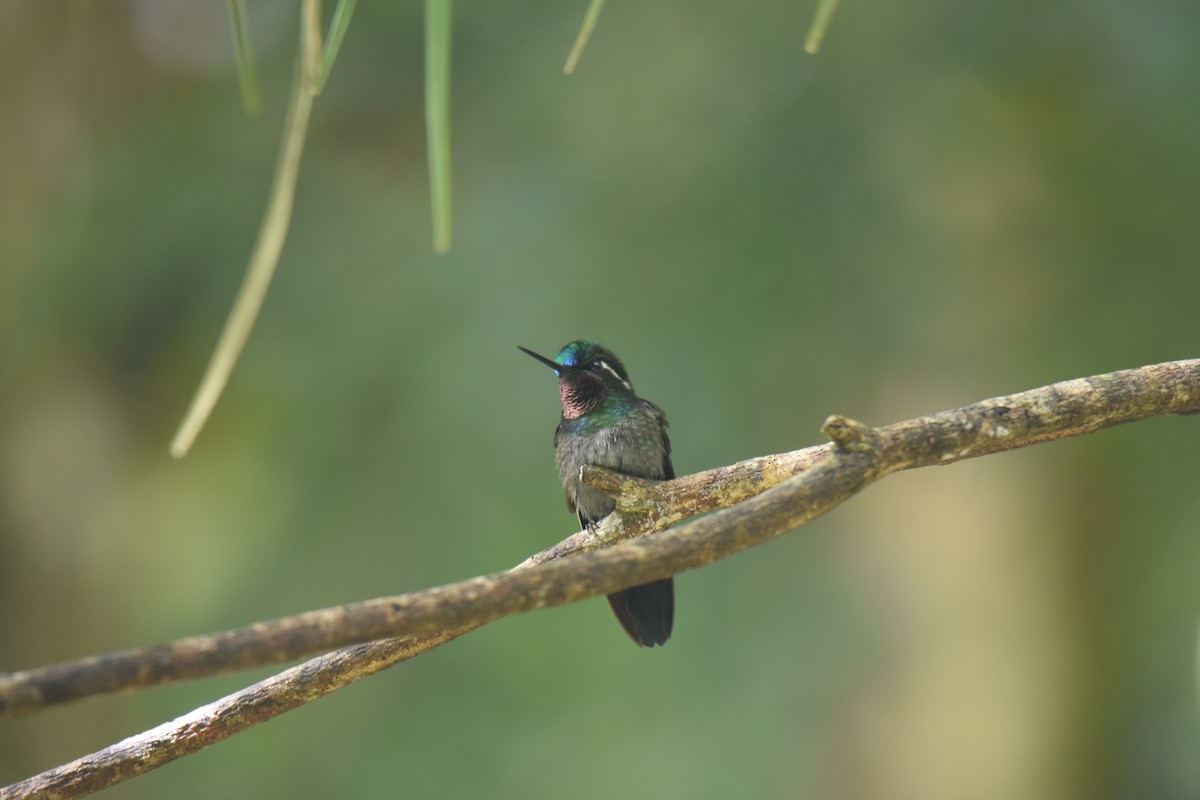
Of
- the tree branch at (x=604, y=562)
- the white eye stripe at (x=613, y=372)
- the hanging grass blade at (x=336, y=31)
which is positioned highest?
the white eye stripe at (x=613, y=372)

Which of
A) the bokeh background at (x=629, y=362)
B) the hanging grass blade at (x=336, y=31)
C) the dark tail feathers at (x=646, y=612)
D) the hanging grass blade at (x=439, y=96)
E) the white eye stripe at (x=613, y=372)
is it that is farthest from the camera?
the bokeh background at (x=629, y=362)

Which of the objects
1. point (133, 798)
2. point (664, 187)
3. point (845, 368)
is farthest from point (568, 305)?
point (133, 798)

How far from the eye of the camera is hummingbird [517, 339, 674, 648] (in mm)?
3891

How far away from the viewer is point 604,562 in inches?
52.7

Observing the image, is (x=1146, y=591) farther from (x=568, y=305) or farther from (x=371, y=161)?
(x=371, y=161)

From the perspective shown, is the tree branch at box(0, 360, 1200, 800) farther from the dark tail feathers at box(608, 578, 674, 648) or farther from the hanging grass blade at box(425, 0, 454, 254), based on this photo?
the dark tail feathers at box(608, 578, 674, 648)

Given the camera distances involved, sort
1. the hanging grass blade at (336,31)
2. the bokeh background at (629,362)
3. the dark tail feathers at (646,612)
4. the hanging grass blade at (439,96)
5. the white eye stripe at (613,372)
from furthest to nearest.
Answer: the bokeh background at (629,362)
the white eye stripe at (613,372)
the dark tail feathers at (646,612)
the hanging grass blade at (336,31)
the hanging grass blade at (439,96)

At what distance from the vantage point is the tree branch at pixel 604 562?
1.19 meters

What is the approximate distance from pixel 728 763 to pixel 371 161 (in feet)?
14.5

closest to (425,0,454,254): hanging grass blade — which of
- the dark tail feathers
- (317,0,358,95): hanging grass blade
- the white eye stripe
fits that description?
(317,0,358,95): hanging grass blade

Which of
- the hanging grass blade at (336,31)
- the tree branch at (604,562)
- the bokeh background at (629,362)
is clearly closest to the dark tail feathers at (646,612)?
the tree branch at (604,562)

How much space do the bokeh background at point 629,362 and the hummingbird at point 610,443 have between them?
2230 mm

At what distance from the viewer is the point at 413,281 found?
7.18 m

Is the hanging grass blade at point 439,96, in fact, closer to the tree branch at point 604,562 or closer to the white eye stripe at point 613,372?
the tree branch at point 604,562
